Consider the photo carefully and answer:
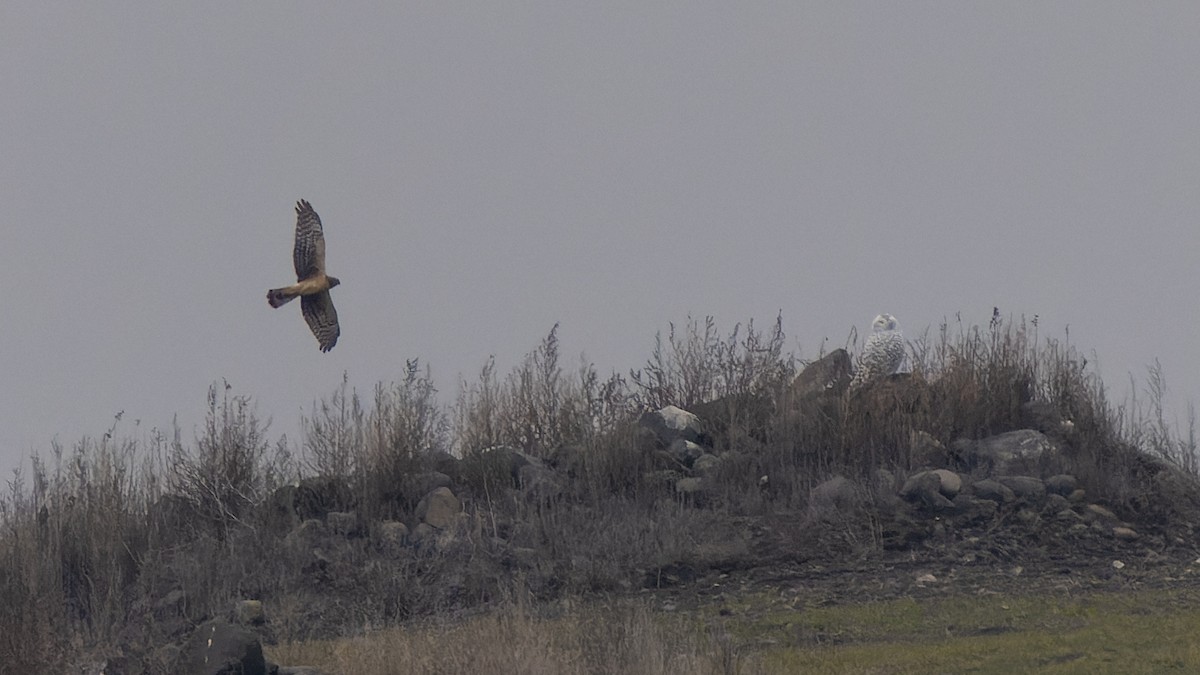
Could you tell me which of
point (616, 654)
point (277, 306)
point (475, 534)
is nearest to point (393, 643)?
point (616, 654)

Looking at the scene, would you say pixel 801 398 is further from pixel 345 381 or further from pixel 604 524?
pixel 345 381

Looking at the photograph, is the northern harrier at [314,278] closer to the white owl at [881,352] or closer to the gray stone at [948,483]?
the gray stone at [948,483]

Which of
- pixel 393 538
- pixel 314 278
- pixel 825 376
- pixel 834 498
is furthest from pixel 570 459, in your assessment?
pixel 314 278

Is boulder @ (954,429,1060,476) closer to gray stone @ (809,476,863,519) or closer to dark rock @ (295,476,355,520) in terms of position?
gray stone @ (809,476,863,519)

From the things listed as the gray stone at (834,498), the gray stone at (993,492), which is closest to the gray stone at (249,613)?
the gray stone at (834,498)

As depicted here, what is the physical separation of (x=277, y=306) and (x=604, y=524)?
350cm

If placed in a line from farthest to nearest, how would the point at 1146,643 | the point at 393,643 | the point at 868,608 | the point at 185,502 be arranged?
the point at 185,502, the point at 868,608, the point at 1146,643, the point at 393,643

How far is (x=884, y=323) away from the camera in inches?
591

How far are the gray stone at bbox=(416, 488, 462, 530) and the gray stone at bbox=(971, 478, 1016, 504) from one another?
4611 mm

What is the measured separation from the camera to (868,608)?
10453mm

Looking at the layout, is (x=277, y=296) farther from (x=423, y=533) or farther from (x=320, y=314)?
(x=423, y=533)

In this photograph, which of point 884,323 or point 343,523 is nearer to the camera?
point 343,523

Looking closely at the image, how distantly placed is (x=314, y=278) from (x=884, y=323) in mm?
6428

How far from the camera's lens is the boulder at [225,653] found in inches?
301
